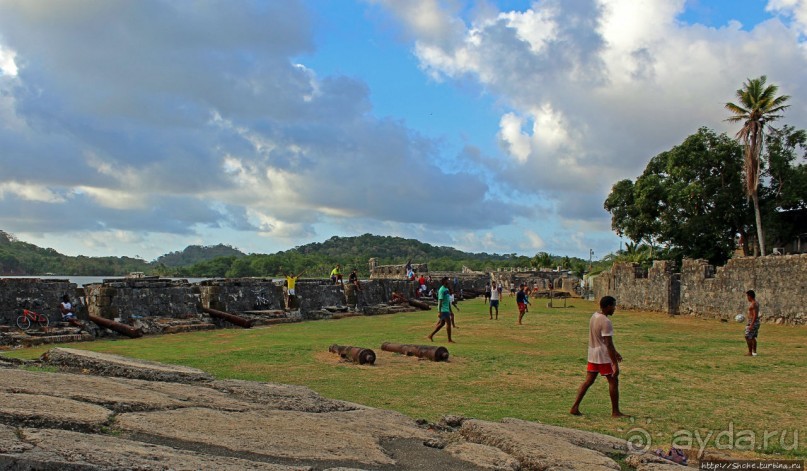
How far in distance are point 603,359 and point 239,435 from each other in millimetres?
4597

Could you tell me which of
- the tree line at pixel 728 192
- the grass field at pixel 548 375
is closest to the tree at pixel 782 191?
the tree line at pixel 728 192

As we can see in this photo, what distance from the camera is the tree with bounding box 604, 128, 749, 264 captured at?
3351 centimetres

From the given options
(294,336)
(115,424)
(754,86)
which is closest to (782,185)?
(754,86)

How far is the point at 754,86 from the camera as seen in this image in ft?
106

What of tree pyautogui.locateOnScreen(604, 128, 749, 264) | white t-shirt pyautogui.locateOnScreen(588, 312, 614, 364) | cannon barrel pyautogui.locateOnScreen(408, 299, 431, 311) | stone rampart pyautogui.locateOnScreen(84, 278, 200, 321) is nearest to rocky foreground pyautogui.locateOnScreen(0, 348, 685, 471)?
white t-shirt pyautogui.locateOnScreen(588, 312, 614, 364)

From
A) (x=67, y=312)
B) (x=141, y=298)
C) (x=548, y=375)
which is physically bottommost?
(x=548, y=375)

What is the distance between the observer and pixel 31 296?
14891mm

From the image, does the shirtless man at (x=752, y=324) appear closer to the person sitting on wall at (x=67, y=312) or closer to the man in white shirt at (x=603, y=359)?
the man in white shirt at (x=603, y=359)

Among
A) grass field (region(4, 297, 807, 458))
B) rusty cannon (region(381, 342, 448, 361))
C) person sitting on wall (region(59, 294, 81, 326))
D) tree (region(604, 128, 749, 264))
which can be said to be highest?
tree (region(604, 128, 749, 264))

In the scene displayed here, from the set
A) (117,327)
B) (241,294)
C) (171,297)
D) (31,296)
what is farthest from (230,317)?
(31,296)

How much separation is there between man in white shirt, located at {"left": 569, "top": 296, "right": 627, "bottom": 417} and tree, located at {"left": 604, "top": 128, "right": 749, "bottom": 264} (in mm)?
27768

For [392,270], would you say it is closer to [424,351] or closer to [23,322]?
[23,322]

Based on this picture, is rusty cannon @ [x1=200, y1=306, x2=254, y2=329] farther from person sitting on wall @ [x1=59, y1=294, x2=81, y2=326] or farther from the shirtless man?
the shirtless man

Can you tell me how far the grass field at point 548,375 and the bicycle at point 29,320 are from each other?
1.51 m
